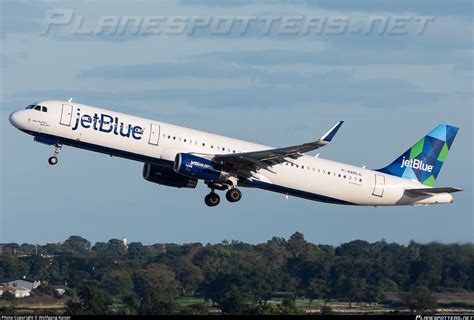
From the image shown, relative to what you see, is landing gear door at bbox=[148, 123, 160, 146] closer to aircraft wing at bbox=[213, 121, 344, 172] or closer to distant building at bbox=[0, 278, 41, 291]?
aircraft wing at bbox=[213, 121, 344, 172]

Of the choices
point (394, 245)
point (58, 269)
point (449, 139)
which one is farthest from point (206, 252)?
point (449, 139)

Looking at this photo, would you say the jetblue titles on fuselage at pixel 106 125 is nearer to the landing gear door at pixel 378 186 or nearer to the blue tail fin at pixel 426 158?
the landing gear door at pixel 378 186

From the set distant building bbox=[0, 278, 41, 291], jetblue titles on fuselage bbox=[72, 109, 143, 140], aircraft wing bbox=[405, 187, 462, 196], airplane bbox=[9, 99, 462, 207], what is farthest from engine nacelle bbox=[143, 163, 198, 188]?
distant building bbox=[0, 278, 41, 291]

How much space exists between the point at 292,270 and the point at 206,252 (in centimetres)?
1635

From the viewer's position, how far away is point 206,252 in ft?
356

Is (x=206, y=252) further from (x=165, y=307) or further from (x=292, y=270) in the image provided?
(x=165, y=307)

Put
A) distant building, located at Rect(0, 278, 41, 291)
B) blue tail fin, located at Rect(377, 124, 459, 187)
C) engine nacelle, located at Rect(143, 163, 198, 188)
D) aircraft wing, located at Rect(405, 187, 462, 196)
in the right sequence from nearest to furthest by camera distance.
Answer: aircraft wing, located at Rect(405, 187, 462, 196) → engine nacelle, located at Rect(143, 163, 198, 188) → blue tail fin, located at Rect(377, 124, 459, 187) → distant building, located at Rect(0, 278, 41, 291)

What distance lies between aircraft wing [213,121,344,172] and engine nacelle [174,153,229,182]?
23.5 inches

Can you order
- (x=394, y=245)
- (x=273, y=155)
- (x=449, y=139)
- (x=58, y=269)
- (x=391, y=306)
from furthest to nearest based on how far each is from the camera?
(x=58, y=269), (x=394, y=245), (x=449, y=139), (x=391, y=306), (x=273, y=155)

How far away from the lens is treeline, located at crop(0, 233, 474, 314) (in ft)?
262

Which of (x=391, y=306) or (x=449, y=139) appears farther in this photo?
(x=449, y=139)

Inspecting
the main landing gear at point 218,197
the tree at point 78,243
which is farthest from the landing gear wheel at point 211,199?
the tree at point 78,243

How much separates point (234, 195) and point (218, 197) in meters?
1.36

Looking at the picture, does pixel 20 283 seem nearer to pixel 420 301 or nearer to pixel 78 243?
pixel 420 301
